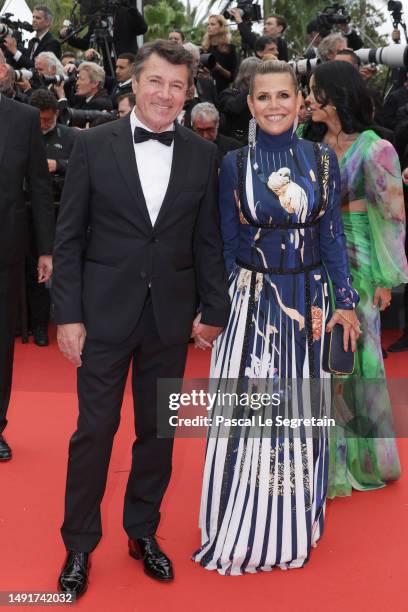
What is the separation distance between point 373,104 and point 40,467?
2.11 meters

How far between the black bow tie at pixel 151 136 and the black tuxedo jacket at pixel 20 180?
116 centimetres

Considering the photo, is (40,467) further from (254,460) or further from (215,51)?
(215,51)

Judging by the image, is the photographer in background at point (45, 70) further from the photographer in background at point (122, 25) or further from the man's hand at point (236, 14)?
the man's hand at point (236, 14)

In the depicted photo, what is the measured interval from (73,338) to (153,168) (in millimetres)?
573

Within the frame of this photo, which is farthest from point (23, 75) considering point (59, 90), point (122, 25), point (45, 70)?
point (122, 25)

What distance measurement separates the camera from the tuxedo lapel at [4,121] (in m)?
3.37

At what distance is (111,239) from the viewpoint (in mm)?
2414

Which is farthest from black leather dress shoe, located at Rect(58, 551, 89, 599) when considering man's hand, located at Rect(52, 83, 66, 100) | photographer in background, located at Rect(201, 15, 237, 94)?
photographer in background, located at Rect(201, 15, 237, 94)

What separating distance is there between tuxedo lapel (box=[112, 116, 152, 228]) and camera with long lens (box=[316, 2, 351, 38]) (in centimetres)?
528

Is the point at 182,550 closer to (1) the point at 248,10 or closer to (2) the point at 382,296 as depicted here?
(2) the point at 382,296

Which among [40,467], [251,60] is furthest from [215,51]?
[40,467]

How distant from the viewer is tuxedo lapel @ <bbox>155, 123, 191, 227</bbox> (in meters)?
2.40

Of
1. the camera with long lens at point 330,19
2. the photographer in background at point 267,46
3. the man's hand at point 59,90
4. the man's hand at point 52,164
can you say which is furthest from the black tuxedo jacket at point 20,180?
the camera with long lens at point 330,19

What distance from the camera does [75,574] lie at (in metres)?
2.58
